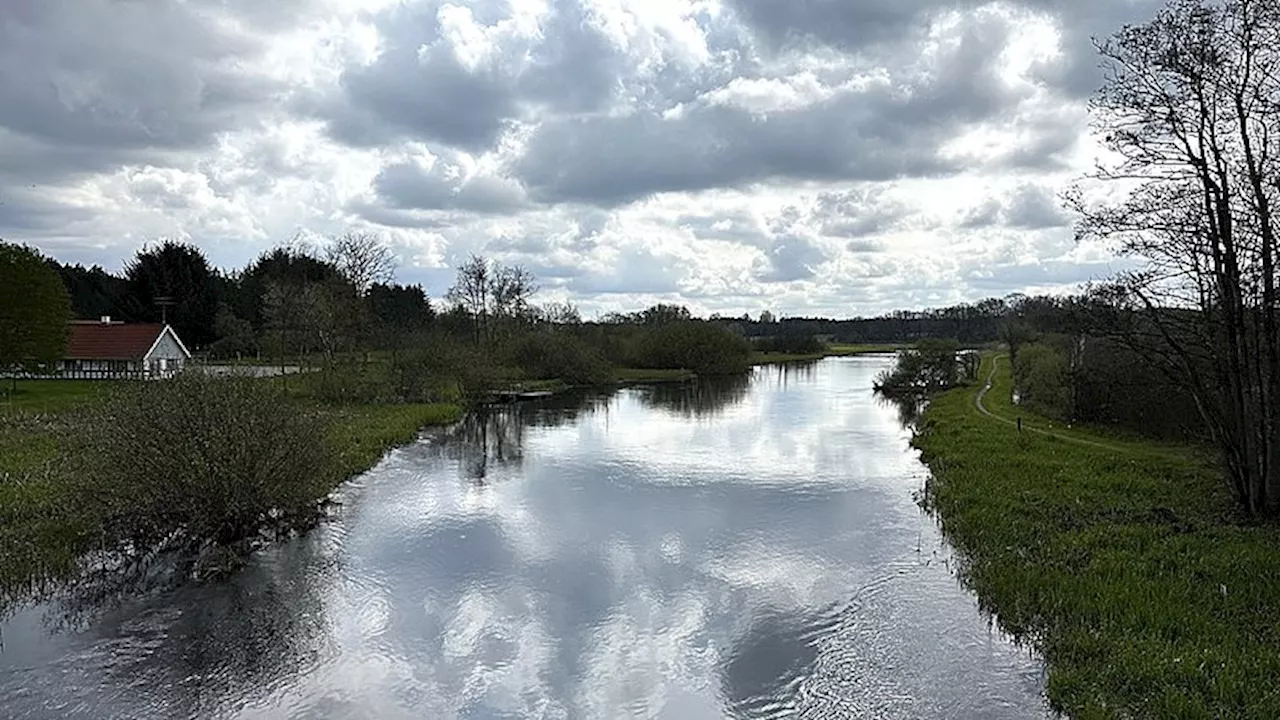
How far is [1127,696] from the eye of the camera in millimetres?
7617

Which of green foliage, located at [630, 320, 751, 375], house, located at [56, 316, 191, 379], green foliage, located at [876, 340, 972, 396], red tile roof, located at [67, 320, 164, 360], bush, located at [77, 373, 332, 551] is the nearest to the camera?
bush, located at [77, 373, 332, 551]

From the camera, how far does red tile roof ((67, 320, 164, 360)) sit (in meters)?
40.1

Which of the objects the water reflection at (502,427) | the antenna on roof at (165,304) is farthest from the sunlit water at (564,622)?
the antenna on roof at (165,304)

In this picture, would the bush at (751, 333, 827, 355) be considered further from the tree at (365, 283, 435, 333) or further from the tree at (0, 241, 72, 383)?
the tree at (0, 241, 72, 383)

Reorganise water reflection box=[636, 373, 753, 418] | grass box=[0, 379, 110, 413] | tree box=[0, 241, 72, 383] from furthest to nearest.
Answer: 1. water reflection box=[636, 373, 753, 418]
2. tree box=[0, 241, 72, 383]
3. grass box=[0, 379, 110, 413]

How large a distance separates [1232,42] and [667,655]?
34.9 ft

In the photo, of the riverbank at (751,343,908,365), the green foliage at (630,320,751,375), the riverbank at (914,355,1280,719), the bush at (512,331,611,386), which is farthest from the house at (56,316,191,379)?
the riverbank at (751,343,908,365)

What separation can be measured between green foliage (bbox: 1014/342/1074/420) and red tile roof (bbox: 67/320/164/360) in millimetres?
33789

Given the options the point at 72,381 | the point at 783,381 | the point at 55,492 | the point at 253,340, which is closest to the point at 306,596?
the point at 55,492

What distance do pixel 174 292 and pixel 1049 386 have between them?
42.1 metres

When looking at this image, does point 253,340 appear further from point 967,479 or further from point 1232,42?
point 1232,42

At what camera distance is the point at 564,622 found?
407 inches

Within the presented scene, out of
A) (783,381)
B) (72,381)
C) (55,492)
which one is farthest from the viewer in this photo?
(783,381)

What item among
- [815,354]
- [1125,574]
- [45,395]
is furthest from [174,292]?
[815,354]
